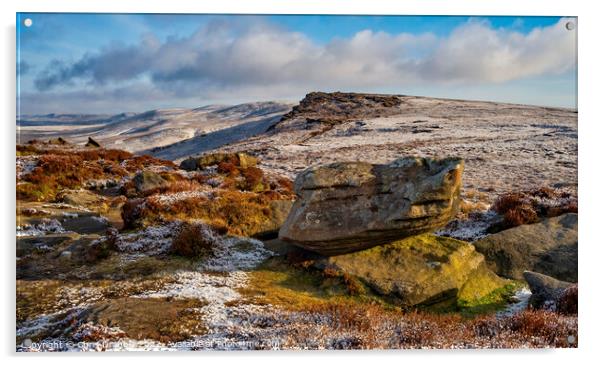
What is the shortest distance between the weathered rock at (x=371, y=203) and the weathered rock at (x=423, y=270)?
14.5 inches

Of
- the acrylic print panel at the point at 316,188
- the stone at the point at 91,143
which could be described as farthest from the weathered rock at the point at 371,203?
the stone at the point at 91,143

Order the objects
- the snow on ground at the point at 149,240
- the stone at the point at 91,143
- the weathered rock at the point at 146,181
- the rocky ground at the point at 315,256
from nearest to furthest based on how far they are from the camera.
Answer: the rocky ground at the point at 315,256 < the snow on ground at the point at 149,240 < the stone at the point at 91,143 < the weathered rock at the point at 146,181

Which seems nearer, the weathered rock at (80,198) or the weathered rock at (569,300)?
the weathered rock at (569,300)

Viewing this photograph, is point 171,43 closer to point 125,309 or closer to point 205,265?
point 205,265

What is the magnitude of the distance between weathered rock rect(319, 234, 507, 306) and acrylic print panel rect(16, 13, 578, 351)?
51mm

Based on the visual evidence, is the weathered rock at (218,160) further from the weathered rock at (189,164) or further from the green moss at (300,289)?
the green moss at (300,289)

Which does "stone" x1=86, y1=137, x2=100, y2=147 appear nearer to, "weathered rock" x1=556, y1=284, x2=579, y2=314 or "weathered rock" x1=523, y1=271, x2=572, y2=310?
"weathered rock" x1=523, y1=271, x2=572, y2=310

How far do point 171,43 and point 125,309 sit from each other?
23.6ft

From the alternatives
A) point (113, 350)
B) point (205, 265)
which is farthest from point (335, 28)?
point (113, 350)

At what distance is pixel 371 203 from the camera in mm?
11234

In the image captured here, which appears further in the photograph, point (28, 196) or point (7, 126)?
point (28, 196)

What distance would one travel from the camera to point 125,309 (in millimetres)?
8875

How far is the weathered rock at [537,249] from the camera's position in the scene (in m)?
12.6
